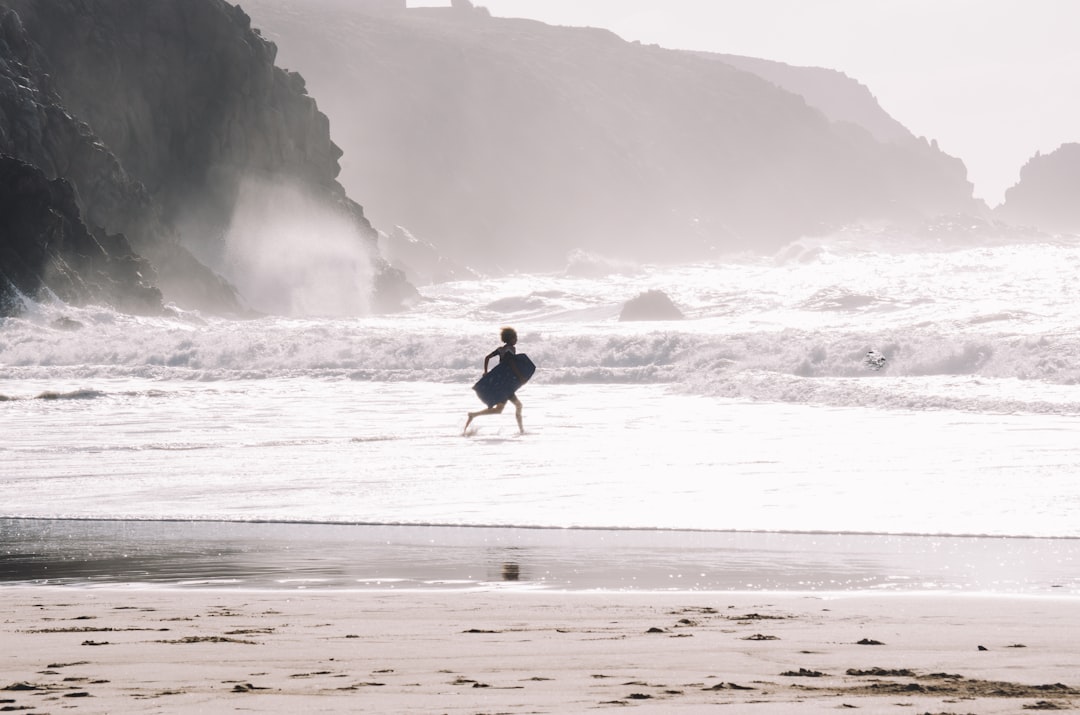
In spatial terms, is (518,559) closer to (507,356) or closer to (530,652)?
(530,652)

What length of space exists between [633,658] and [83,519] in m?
5.49

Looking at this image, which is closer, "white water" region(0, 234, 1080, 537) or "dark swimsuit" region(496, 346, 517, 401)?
"white water" region(0, 234, 1080, 537)

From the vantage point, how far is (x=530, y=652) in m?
4.23

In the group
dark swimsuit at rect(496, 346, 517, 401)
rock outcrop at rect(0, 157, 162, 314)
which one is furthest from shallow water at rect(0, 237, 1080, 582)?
rock outcrop at rect(0, 157, 162, 314)

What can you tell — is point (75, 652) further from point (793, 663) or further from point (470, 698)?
point (793, 663)

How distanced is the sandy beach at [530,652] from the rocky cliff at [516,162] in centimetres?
13043

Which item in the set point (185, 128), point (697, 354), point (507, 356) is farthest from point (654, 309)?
point (507, 356)

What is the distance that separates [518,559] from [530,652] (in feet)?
8.15

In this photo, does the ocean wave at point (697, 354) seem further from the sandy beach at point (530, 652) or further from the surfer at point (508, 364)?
the sandy beach at point (530, 652)

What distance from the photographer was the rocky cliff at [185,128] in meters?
59.0

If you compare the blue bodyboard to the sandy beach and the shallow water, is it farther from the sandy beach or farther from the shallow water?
the sandy beach

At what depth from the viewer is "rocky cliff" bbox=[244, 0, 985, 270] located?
497 feet

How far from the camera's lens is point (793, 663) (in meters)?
4.04

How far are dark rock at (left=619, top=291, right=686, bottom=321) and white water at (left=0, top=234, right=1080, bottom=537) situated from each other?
2006cm
